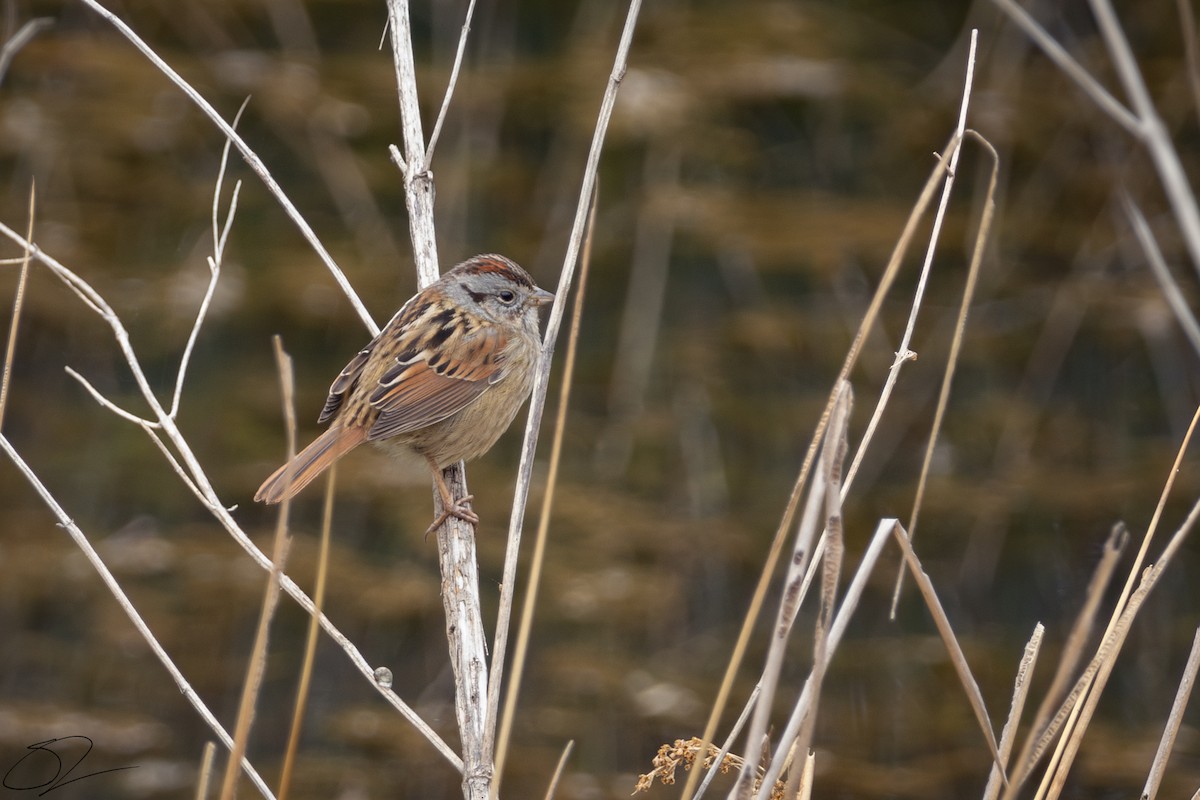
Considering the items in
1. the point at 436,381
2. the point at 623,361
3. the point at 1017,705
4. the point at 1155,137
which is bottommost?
the point at 623,361

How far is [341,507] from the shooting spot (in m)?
6.76

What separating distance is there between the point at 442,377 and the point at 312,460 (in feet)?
1.57

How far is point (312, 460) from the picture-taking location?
3350 mm

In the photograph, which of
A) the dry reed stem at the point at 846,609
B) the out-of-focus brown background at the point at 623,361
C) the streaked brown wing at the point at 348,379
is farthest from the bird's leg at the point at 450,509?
the out-of-focus brown background at the point at 623,361

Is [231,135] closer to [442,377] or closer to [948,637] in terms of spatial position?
[442,377]

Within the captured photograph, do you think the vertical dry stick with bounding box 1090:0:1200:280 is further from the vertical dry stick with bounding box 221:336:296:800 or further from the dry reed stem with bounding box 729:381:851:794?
the vertical dry stick with bounding box 221:336:296:800

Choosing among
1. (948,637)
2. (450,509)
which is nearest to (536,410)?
(948,637)

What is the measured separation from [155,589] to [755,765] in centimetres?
525

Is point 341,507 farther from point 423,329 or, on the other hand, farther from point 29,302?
point 423,329

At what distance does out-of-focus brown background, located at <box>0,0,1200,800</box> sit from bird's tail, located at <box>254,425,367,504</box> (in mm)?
2364

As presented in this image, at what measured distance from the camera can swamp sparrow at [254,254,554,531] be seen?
3.52m

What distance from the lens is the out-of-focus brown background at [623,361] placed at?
6.10m

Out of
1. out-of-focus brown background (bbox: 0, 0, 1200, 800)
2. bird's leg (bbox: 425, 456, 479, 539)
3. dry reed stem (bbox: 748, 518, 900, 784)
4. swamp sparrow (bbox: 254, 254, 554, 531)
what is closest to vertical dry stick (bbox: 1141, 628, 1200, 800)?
dry reed stem (bbox: 748, 518, 900, 784)

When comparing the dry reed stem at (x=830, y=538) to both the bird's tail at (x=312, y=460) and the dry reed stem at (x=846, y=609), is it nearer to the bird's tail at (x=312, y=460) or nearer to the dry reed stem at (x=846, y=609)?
the dry reed stem at (x=846, y=609)
